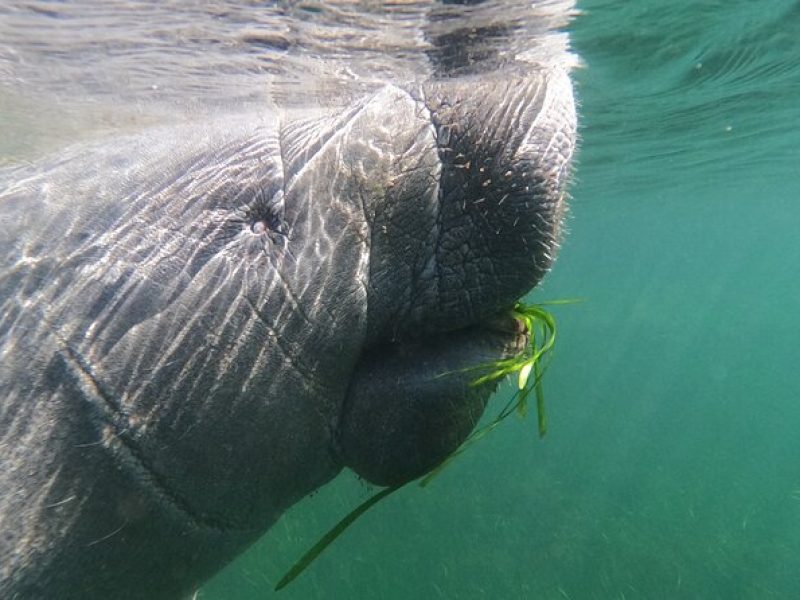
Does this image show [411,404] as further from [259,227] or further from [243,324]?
[259,227]

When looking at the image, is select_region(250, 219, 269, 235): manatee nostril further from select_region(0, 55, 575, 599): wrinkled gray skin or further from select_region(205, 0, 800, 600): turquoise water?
select_region(205, 0, 800, 600): turquoise water

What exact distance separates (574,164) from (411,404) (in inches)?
39.0

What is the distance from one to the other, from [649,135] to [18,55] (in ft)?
51.7

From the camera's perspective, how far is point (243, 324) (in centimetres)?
193

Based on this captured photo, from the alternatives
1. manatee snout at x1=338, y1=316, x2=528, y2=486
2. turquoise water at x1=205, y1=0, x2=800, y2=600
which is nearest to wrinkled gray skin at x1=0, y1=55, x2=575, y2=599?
manatee snout at x1=338, y1=316, x2=528, y2=486

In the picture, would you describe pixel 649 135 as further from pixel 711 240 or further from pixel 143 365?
pixel 711 240

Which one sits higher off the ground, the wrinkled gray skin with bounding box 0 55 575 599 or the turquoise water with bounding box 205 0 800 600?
the wrinkled gray skin with bounding box 0 55 575 599

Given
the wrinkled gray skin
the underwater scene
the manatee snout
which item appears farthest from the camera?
the underwater scene

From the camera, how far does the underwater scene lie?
6.22m

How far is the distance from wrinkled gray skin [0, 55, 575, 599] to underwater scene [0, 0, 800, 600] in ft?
1.24

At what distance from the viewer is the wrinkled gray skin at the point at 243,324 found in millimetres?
1766

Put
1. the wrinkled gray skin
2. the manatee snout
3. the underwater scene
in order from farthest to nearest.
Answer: the underwater scene, the manatee snout, the wrinkled gray skin

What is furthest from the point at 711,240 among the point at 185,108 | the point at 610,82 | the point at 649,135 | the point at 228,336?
the point at 228,336

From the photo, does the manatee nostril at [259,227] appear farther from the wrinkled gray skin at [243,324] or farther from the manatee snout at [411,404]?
the manatee snout at [411,404]
